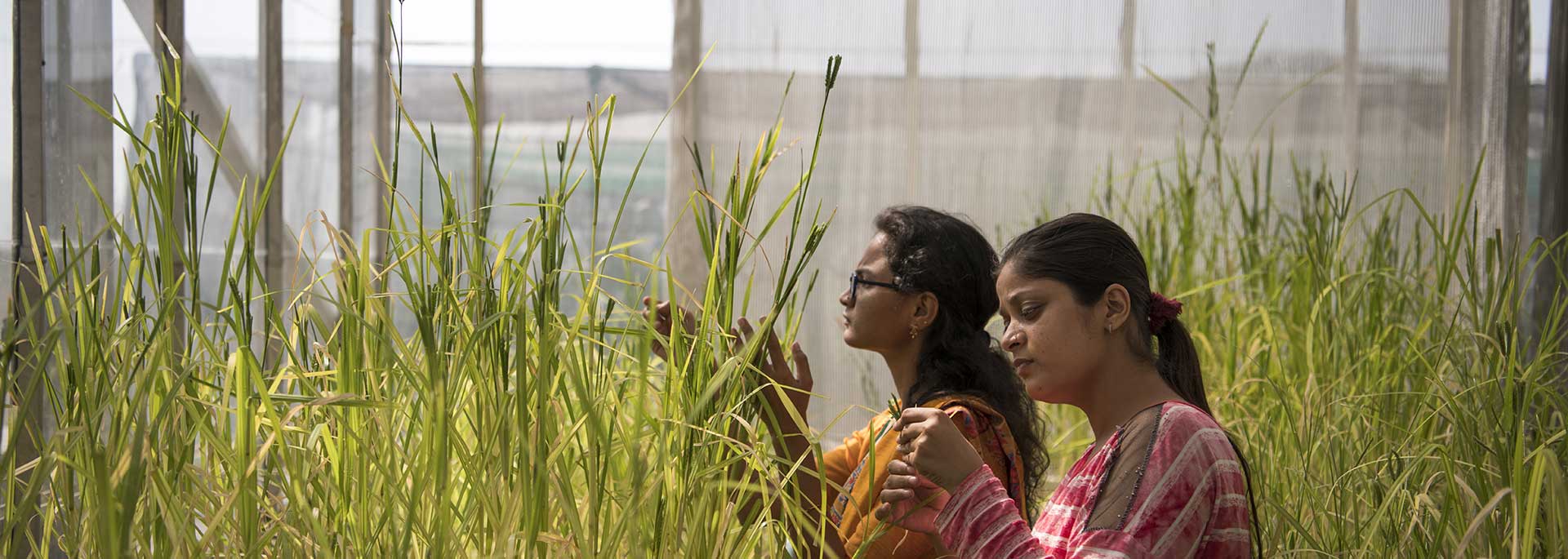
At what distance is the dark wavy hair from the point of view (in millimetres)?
1441

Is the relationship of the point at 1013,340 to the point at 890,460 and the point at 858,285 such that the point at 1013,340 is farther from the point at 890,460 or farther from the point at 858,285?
the point at 858,285

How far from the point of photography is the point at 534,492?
0.88 m

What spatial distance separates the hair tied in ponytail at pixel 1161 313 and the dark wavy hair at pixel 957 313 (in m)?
0.30

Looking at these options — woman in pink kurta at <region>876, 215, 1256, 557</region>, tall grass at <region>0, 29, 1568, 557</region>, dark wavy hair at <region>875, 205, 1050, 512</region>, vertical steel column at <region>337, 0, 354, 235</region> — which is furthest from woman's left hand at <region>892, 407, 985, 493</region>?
vertical steel column at <region>337, 0, 354, 235</region>

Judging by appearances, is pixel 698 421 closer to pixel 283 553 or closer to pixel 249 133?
pixel 283 553

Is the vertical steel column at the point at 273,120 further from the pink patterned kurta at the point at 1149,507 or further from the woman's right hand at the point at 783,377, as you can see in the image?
the pink patterned kurta at the point at 1149,507

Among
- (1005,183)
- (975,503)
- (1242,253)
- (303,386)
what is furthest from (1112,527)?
(1005,183)

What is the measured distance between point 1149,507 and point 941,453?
168 mm

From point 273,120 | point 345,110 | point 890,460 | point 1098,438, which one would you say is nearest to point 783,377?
point 890,460

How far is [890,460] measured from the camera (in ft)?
4.25

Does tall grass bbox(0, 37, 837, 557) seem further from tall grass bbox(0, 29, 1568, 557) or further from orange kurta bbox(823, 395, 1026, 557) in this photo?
orange kurta bbox(823, 395, 1026, 557)

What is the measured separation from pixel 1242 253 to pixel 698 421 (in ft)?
7.00

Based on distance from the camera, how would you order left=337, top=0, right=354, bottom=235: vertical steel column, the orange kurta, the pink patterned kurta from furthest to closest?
left=337, top=0, right=354, bottom=235: vertical steel column → the orange kurta → the pink patterned kurta

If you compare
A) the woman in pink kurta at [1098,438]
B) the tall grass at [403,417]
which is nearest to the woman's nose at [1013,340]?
the woman in pink kurta at [1098,438]
